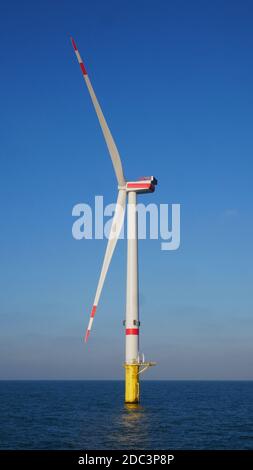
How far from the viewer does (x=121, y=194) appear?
359 feet

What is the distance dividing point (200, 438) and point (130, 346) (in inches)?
1177

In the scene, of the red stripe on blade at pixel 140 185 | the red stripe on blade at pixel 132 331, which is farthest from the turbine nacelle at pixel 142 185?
the red stripe on blade at pixel 132 331

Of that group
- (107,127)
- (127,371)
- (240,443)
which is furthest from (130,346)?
(107,127)

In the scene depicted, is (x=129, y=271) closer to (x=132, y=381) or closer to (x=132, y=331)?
(x=132, y=331)

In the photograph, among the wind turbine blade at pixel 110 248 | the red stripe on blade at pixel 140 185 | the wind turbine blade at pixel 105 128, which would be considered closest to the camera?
the wind turbine blade at pixel 110 248

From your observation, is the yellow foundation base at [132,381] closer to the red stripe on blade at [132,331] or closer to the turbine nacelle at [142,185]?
the red stripe on blade at [132,331]

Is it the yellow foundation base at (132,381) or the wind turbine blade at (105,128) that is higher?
the wind turbine blade at (105,128)

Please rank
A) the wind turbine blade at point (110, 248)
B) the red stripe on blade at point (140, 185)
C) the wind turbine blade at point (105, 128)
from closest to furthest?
the wind turbine blade at point (110, 248) < the wind turbine blade at point (105, 128) < the red stripe on blade at point (140, 185)

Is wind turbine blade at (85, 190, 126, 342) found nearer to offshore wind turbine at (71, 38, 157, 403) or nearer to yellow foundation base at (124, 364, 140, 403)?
offshore wind turbine at (71, 38, 157, 403)

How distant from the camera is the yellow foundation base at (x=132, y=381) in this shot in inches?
4023

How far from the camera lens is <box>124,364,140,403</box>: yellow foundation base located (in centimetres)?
10219

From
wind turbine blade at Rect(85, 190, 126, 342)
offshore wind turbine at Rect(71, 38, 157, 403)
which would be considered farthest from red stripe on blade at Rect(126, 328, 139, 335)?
wind turbine blade at Rect(85, 190, 126, 342)

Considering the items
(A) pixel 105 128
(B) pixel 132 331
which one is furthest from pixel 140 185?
(B) pixel 132 331
